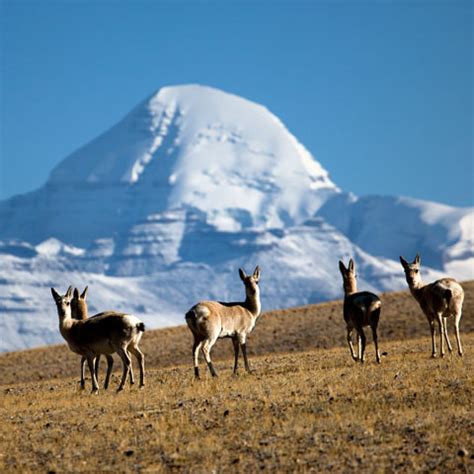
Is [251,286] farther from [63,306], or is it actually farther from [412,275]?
[63,306]

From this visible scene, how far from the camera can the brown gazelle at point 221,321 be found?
94.6ft

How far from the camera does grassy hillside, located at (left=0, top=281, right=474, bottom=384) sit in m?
48.9

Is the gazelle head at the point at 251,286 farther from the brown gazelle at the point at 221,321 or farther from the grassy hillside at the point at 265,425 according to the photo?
the grassy hillside at the point at 265,425

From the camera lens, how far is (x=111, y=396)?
26.3 m

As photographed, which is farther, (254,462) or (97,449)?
(97,449)

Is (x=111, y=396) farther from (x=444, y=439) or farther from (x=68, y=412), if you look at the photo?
(x=444, y=439)

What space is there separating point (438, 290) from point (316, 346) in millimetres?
19563

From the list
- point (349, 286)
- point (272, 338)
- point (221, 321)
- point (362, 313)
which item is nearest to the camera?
point (221, 321)

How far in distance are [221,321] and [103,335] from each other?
296cm

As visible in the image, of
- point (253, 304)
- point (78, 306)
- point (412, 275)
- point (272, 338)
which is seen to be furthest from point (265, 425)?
point (272, 338)

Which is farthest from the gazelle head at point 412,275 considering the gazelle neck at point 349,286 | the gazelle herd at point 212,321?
the gazelle neck at point 349,286

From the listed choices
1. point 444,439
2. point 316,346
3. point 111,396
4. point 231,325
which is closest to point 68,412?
point 111,396

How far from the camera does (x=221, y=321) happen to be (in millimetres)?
29359

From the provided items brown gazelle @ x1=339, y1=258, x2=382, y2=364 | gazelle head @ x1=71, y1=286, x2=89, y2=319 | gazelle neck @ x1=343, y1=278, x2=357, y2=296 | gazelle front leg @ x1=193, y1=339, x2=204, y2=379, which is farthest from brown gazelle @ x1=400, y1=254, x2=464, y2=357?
gazelle head @ x1=71, y1=286, x2=89, y2=319
